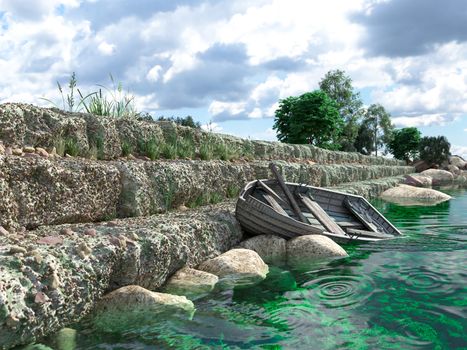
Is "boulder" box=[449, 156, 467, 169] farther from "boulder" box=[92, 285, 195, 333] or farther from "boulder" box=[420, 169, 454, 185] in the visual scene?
"boulder" box=[92, 285, 195, 333]

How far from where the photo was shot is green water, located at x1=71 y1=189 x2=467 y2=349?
3.96 m

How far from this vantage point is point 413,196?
1875 centimetres

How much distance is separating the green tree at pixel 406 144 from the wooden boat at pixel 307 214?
3627 centimetres

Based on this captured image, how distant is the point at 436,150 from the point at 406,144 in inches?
202

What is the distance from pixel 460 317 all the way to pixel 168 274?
3020 millimetres

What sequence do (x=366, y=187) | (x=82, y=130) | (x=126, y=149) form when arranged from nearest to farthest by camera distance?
(x=82, y=130), (x=126, y=149), (x=366, y=187)

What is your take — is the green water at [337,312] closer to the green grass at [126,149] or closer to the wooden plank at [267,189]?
the wooden plank at [267,189]

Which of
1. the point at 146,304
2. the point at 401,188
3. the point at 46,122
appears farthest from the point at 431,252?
the point at 401,188

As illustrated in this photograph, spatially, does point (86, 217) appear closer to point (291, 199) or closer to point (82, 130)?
point (82, 130)

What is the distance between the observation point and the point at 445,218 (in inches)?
486

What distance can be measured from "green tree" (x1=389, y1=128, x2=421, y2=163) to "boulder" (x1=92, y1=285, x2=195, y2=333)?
42573 millimetres

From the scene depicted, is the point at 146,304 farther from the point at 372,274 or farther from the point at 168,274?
the point at 372,274

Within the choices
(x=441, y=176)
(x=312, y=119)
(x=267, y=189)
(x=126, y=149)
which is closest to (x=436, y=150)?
(x=441, y=176)

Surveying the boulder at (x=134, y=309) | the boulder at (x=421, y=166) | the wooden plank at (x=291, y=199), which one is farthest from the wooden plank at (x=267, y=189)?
the boulder at (x=421, y=166)
